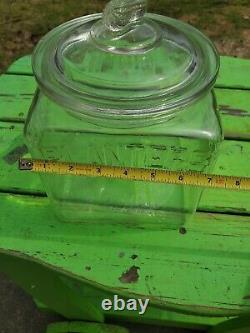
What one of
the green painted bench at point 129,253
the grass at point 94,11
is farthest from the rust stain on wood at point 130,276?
the grass at point 94,11

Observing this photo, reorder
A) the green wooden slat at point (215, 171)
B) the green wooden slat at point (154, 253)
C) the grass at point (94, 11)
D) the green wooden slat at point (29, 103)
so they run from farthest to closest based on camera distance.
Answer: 1. the grass at point (94, 11)
2. the green wooden slat at point (29, 103)
3. the green wooden slat at point (215, 171)
4. the green wooden slat at point (154, 253)

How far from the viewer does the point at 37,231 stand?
108 cm

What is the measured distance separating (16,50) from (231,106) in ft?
4.65

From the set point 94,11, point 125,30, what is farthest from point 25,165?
point 94,11

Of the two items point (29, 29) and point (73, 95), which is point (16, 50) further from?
point (73, 95)

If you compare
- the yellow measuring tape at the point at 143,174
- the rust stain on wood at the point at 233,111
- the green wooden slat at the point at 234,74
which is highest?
the yellow measuring tape at the point at 143,174

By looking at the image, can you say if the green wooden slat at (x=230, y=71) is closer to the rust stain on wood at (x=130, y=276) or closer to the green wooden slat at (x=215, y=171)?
the green wooden slat at (x=215, y=171)

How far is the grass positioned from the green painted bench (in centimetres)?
132

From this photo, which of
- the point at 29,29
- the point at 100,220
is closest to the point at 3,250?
the point at 100,220

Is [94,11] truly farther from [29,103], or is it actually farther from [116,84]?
[116,84]

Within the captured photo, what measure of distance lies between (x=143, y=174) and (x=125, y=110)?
17 cm

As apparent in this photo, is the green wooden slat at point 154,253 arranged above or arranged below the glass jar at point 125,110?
below

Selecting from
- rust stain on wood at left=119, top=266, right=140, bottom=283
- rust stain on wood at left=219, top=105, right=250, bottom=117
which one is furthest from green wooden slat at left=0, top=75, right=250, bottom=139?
rust stain on wood at left=119, top=266, right=140, bottom=283

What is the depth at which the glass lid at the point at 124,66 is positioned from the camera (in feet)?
2.93
